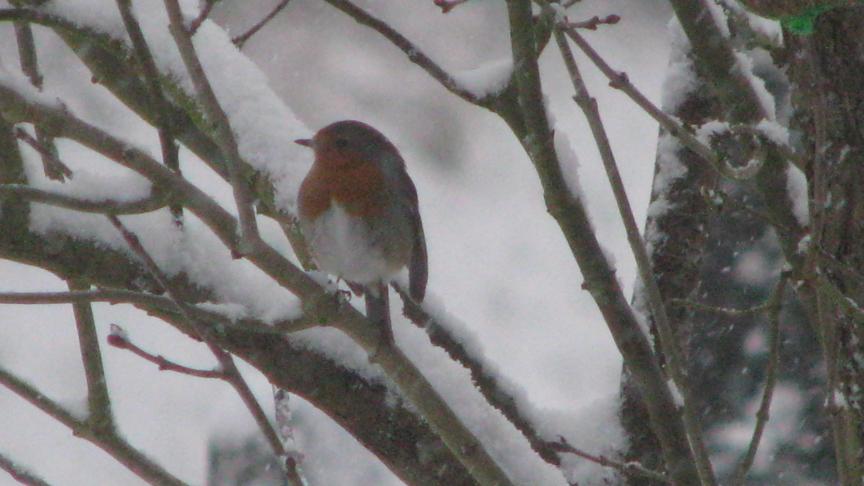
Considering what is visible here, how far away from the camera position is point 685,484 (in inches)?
71.1

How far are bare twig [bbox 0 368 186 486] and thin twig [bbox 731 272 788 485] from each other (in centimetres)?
90

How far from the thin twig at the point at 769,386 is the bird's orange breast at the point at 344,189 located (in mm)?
1334

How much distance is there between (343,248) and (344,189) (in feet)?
0.52

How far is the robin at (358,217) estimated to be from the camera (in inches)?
112

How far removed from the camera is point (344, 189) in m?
2.91

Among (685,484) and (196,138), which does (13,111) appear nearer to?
(196,138)

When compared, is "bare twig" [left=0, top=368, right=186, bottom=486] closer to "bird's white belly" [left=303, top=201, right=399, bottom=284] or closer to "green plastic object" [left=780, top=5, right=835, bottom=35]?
"bird's white belly" [left=303, top=201, right=399, bottom=284]

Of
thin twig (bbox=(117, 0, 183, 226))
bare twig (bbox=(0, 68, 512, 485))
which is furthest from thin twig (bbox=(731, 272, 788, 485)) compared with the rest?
thin twig (bbox=(117, 0, 183, 226))

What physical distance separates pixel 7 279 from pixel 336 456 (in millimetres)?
4818

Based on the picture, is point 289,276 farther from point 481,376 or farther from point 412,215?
point 412,215

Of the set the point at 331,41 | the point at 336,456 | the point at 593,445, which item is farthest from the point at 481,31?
the point at 593,445

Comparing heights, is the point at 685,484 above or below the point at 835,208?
below

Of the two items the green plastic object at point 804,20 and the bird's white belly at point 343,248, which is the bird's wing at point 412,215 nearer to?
the bird's white belly at point 343,248

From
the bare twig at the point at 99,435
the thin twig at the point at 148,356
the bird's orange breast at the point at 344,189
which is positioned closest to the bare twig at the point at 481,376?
the bird's orange breast at the point at 344,189
